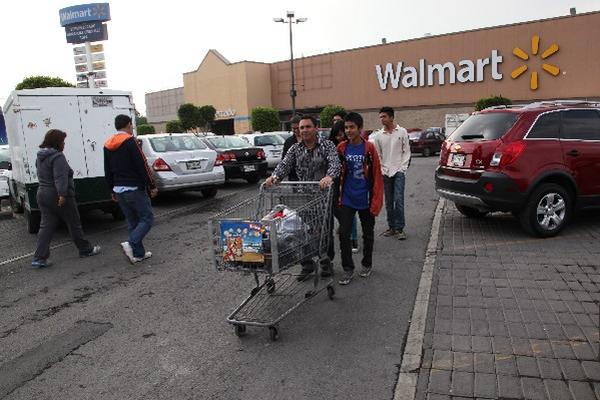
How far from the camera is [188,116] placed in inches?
1914

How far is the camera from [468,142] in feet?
23.6

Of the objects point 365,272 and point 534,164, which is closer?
point 365,272

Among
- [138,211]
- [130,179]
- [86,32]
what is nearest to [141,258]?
[138,211]

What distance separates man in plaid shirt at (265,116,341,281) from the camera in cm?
505

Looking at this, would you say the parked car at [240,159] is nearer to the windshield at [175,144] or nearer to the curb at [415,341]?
the windshield at [175,144]

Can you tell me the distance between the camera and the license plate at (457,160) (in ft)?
23.5

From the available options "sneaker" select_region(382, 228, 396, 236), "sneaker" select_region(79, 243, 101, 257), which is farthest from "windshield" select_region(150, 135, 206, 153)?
"sneaker" select_region(382, 228, 396, 236)

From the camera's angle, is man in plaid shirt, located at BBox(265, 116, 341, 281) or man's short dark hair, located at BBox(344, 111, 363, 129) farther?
man's short dark hair, located at BBox(344, 111, 363, 129)

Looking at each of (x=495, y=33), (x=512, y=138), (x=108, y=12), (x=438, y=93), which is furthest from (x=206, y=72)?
(x=512, y=138)

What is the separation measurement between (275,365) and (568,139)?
5469 millimetres

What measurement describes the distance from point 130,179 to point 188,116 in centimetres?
4356

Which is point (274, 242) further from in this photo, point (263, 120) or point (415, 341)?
point (263, 120)

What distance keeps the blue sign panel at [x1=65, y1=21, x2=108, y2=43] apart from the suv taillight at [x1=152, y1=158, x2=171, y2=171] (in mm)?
27505

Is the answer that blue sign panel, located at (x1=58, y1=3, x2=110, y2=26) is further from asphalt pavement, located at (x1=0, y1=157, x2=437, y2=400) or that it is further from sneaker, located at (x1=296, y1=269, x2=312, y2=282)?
sneaker, located at (x1=296, y1=269, x2=312, y2=282)
